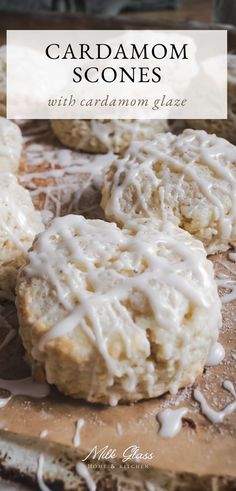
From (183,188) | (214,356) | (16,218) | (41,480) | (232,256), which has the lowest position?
(41,480)

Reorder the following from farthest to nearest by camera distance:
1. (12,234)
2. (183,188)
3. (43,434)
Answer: (183,188) < (12,234) < (43,434)

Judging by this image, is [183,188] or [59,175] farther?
[59,175]

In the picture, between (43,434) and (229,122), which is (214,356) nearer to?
(43,434)

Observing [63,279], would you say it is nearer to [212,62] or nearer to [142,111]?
[142,111]

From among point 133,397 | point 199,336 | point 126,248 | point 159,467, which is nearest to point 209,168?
point 126,248

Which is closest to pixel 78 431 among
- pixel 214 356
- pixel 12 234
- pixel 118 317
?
pixel 118 317

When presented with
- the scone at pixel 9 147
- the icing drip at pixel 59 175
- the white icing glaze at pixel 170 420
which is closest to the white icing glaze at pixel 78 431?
the white icing glaze at pixel 170 420

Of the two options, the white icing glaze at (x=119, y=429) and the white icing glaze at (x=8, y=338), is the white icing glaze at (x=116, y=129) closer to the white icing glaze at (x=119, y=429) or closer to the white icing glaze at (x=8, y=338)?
the white icing glaze at (x=8, y=338)
